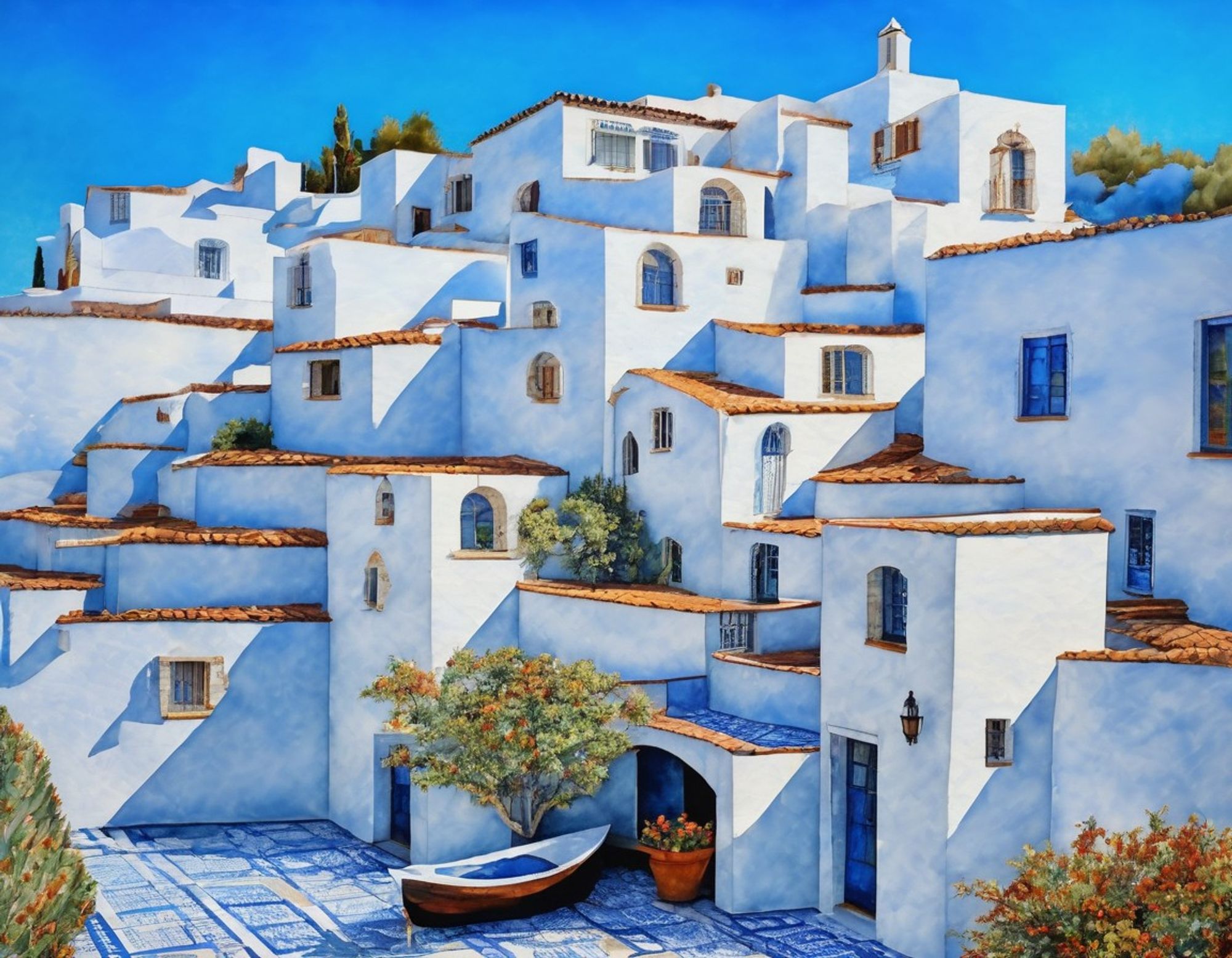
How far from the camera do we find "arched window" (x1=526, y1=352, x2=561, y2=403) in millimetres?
29812

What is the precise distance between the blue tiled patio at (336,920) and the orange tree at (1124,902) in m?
4.38

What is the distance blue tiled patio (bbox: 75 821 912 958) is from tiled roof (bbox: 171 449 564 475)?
754 centimetres

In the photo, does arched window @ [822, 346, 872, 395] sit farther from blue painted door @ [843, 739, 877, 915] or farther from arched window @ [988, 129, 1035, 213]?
blue painted door @ [843, 739, 877, 915]

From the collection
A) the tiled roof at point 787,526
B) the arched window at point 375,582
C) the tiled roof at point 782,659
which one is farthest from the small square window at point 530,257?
the tiled roof at point 782,659

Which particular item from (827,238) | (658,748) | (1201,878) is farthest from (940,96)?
(1201,878)

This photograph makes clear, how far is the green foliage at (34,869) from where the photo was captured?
1431cm

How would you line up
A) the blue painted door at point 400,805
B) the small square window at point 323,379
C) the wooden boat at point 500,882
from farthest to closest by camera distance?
the small square window at point 323,379 → the blue painted door at point 400,805 → the wooden boat at point 500,882

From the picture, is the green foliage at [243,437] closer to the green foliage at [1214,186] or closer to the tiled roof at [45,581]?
the tiled roof at [45,581]

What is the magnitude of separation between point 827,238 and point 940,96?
764 cm

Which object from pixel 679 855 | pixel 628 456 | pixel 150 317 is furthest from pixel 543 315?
pixel 679 855

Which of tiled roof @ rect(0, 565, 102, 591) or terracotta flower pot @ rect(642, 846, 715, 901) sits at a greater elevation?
tiled roof @ rect(0, 565, 102, 591)

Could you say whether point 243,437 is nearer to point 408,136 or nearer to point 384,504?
point 384,504

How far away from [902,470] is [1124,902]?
11.2 metres

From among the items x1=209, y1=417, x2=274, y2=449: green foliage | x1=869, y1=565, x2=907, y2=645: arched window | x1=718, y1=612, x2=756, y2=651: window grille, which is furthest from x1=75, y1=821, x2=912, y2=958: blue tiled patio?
x1=209, y1=417, x2=274, y2=449: green foliage
